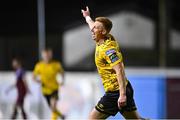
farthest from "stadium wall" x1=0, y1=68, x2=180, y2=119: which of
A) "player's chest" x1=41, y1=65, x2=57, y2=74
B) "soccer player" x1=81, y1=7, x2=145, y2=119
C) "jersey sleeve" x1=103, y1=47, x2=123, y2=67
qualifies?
"jersey sleeve" x1=103, y1=47, x2=123, y2=67

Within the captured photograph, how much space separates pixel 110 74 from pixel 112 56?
0.88 ft

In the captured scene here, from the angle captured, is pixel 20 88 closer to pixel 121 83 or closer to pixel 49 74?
pixel 49 74

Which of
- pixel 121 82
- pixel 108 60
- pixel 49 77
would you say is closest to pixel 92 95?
pixel 49 77

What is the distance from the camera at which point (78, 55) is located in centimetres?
1644

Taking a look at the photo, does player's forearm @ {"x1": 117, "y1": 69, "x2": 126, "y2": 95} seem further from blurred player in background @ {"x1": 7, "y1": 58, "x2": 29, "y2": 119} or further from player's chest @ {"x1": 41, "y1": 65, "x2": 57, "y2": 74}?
blurred player in background @ {"x1": 7, "y1": 58, "x2": 29, "y2": 119}

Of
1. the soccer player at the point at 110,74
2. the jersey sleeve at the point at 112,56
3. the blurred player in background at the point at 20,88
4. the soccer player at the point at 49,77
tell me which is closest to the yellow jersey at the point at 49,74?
the soccer player at the point at 49,77

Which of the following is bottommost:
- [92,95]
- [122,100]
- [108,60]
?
[92,95]

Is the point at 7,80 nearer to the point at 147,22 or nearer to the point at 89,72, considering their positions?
the point at 89,72

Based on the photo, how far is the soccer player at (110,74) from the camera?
7.86 metres

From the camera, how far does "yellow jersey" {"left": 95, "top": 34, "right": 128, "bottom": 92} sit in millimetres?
7895

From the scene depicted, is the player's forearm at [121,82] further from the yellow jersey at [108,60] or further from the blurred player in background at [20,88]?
the blurred player in background at [20,88]

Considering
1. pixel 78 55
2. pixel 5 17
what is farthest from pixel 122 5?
pixel 5 17

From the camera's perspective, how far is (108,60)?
7.93 m

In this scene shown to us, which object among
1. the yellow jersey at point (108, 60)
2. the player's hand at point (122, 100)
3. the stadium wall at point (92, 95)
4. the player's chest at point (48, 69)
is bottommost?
the stadium wall at point (92, 95)
